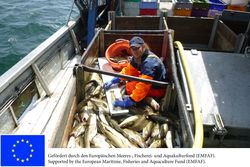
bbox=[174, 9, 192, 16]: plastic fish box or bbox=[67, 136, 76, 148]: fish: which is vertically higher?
bbox=[174, 9, 192, 16]: plastic fish box

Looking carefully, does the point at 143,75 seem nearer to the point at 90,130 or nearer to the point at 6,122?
the point at 90,130

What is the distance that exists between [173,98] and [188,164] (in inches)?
72.8

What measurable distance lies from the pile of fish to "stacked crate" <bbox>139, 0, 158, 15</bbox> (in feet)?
15.8

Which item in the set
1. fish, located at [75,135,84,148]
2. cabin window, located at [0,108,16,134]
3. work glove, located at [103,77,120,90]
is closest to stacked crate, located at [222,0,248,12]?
work glove, located at [103,77,120,90]

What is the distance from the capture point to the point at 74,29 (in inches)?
312

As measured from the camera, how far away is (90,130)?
13.5 feet

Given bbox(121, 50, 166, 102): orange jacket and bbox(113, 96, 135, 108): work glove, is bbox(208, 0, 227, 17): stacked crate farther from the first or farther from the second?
bbox(113, 96, 135, 108): work glove

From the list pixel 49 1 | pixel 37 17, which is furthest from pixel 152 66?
pixel 49 1

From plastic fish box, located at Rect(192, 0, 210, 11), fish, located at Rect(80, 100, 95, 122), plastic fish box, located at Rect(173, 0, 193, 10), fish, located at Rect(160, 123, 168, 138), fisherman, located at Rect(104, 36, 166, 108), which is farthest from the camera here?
plastic fish box, located at Rect(173, 0, 193, 10)

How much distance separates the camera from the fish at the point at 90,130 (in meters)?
3.95

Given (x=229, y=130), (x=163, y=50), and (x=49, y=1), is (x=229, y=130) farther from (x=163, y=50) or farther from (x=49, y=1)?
(x=49, y=1)

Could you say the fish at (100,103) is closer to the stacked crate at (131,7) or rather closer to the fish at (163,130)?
the fish at (163,130)

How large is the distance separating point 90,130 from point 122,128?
51cm

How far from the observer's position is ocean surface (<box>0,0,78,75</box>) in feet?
34.6
